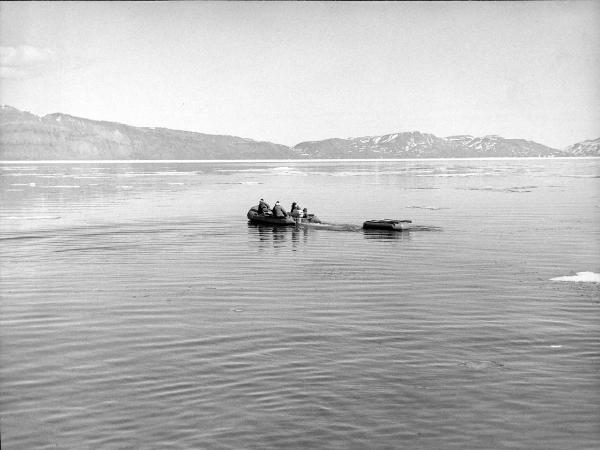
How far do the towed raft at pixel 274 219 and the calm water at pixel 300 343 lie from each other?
29.0 ft

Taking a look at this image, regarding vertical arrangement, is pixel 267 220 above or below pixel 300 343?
above

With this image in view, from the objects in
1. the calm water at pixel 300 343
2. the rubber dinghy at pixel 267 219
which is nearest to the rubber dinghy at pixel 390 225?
the calm water at pixel 300 343

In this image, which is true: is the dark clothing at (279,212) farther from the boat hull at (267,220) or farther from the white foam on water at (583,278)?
the white foam on water at (583,278)

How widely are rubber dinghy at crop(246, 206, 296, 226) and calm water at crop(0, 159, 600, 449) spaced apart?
884cm

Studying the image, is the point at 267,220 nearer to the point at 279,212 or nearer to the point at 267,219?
the point at 267,219

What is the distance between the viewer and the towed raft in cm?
5838

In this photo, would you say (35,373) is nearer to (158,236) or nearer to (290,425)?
(290,425)

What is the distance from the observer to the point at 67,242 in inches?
1943

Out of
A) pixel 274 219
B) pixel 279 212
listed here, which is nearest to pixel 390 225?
pixel 279 212

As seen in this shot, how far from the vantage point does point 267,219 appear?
198ft

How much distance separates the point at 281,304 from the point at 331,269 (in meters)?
9.05

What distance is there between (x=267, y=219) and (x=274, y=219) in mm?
784

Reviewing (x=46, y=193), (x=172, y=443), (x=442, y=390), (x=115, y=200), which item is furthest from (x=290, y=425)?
(x=46, y=193)

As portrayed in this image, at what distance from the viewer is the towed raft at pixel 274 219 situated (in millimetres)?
58375
